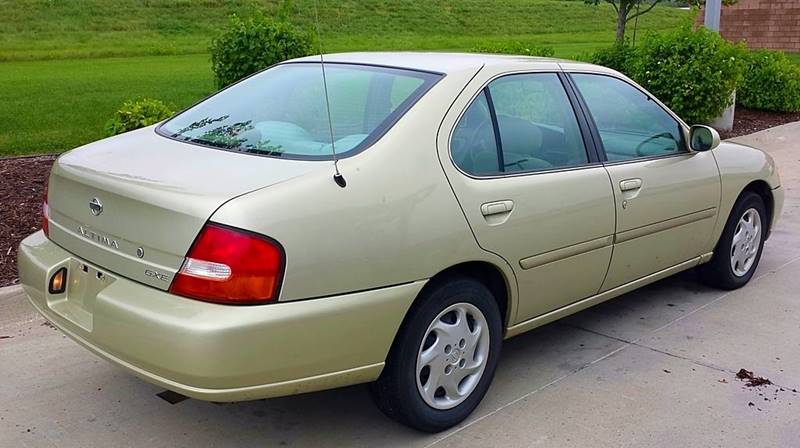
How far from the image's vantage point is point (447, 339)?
3.33 m

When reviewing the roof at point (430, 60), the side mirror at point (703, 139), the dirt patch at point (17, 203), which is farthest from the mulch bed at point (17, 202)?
the side mirror at point (703, 139)

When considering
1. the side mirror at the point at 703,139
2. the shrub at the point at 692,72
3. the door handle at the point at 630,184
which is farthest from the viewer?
the shrub at the point at 692,72

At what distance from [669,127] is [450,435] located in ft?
7.62

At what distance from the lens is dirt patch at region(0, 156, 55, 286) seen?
5121 millimetres

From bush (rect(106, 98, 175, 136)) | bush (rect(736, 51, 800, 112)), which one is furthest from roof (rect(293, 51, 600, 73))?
bush (rect(736, 51, 800, 112))

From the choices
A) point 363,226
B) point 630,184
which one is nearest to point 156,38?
point 630,184

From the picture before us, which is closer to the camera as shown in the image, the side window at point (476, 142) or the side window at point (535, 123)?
the side window at point (476, 142)

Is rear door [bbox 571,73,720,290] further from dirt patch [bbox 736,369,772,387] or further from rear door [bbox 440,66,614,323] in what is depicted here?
dirt patch [bbox 736,369,772,387]

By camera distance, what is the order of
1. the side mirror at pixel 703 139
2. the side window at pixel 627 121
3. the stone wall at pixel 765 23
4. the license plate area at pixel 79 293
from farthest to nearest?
the stone wall at pixel 765 23 → the side mirror at pixel 703 139 → the side window at pixel 627 121 → the license plate area at pixel 79 293

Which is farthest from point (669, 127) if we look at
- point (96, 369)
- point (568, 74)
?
point (96, 369)

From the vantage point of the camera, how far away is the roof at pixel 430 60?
366 centimetres

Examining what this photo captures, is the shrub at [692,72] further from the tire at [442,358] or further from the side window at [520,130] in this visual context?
the tire at [442,358]

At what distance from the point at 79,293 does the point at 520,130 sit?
2.07 metres

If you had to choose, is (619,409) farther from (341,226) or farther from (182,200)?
(182,200)
